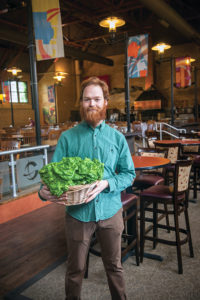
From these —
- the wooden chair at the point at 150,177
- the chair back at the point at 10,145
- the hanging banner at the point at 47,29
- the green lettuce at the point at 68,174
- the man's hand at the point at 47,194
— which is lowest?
the wooden chair at the point at 150,177

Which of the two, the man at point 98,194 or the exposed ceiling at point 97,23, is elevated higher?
the exposed ceiling at point 97,23

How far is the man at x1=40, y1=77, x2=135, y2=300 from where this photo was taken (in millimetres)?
1418

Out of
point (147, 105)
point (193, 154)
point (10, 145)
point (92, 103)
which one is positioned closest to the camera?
point (92, 103)

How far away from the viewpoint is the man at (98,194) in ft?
4.65

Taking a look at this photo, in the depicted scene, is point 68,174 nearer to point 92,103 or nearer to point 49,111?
point 92,103

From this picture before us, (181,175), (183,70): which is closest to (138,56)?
(181,175)

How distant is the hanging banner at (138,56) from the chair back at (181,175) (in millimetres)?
4215

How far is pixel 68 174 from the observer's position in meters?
1.21

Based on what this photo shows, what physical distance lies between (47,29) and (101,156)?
117 inches

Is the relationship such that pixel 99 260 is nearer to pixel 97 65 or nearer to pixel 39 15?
pixel 39 15

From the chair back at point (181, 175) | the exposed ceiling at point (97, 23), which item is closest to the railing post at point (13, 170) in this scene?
the chair back at point (181, 175)

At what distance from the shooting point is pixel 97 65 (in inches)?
773

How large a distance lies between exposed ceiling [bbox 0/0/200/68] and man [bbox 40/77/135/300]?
316 inches

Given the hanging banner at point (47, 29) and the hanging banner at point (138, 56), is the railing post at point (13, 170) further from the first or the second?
the hanging banner at point (138, 56)
